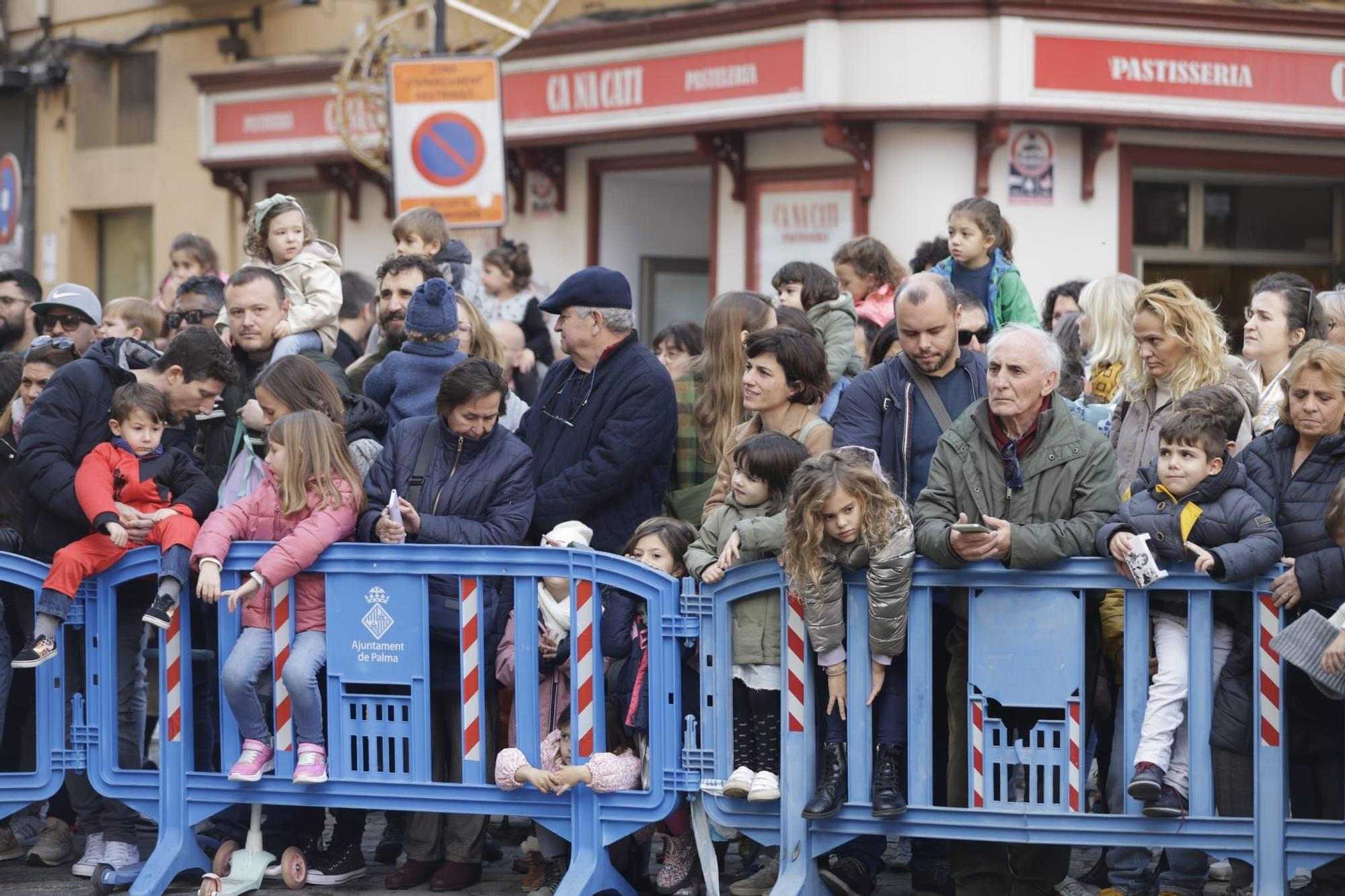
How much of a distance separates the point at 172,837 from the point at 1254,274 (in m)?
11.1

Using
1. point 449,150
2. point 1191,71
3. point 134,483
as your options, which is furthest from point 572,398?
point 1191,71

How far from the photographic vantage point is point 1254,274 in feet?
50.1

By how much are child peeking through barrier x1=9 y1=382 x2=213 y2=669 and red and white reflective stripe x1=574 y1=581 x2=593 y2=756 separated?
1.51 m

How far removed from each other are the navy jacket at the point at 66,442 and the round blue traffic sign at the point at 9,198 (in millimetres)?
8393

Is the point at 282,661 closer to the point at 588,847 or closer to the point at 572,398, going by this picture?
the point at 588,847

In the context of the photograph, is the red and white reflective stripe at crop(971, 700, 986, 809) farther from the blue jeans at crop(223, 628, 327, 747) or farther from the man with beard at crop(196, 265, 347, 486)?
the man with beard at crop(196, 265, 347, 486)

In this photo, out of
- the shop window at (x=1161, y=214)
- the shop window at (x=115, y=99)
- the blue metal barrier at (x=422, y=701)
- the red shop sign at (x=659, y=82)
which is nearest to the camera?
the blue metal barrier at (x=422, y=701)

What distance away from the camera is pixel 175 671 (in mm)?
7027

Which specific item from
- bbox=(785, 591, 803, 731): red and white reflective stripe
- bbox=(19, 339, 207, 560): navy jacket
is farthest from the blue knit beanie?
bbox=(785, 591, 803, 731): red and white reflective stripe

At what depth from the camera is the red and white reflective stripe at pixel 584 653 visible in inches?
257

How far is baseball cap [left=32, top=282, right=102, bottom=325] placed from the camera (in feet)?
27.6

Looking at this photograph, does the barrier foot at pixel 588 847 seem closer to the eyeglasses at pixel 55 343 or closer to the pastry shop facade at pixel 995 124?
the eyeglasses at pixel 55 343

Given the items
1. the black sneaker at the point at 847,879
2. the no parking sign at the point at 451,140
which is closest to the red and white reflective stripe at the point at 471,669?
the black sneaker at the point at 847,879

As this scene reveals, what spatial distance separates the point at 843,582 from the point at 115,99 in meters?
16.3
